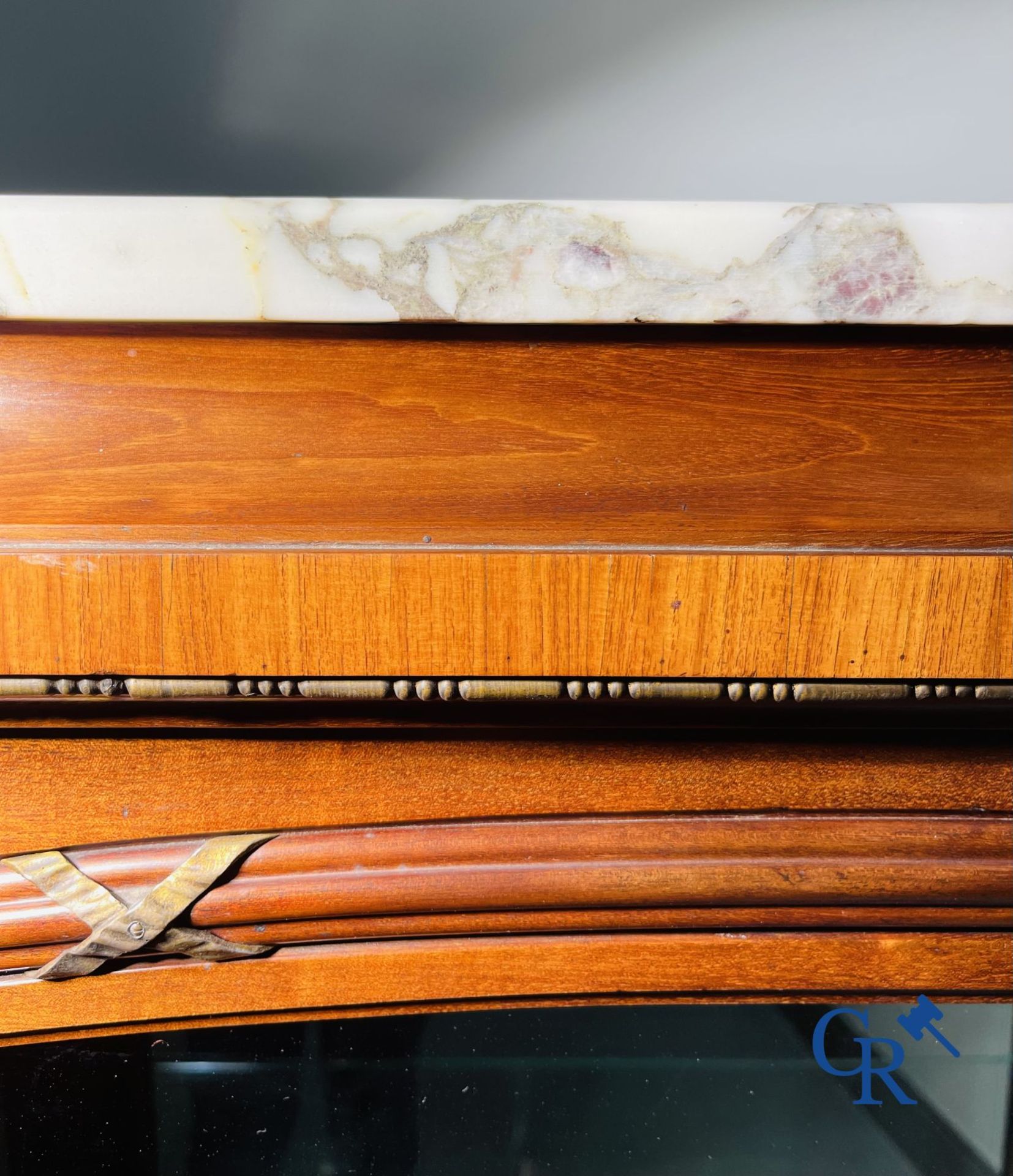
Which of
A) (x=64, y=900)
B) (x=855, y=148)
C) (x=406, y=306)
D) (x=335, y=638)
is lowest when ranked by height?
(x=64, y=900)

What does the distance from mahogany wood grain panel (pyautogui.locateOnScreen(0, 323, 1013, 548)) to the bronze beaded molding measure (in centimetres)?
5

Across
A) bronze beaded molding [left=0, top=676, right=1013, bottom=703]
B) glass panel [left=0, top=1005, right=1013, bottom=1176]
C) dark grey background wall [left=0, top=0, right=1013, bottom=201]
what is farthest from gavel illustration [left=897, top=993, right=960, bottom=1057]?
dark grey background wall [left=0, top=0, right=1013, bottom=201]

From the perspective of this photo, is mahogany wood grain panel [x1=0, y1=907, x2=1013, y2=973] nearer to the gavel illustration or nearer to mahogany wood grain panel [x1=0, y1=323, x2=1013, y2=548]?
the gavel illustration

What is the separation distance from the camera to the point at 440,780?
0.29m

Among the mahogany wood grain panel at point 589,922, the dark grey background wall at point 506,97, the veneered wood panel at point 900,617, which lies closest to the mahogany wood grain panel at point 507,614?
the veneered wood panel at point 900,617

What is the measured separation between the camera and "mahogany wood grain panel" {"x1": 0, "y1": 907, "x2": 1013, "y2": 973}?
292mm

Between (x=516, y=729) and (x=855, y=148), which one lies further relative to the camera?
(x=855, y=148)

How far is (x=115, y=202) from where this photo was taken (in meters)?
0.21

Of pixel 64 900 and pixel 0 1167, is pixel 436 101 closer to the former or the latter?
pixel 64 900

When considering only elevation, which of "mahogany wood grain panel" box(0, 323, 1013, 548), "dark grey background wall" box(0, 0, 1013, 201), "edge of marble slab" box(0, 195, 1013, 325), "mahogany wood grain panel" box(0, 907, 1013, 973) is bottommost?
"mahogany wood grain panel" box(0, 907, 1013, 973)

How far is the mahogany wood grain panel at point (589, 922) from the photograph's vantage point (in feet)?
0.96

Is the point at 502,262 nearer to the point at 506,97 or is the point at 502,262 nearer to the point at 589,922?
the point at 589,922

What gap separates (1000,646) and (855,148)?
453mm

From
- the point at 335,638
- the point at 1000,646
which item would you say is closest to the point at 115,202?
the point at 335,638
